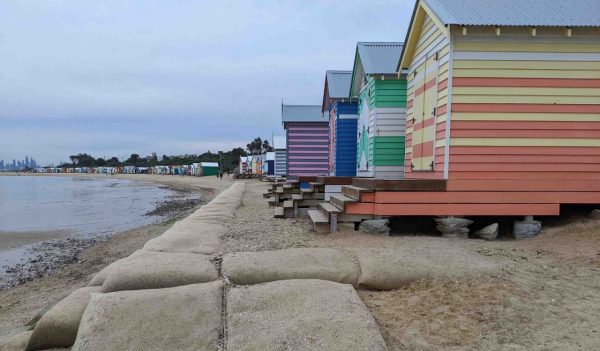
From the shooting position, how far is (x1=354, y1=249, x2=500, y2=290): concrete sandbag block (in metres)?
4.39

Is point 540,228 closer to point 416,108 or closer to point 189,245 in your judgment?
point 416,108

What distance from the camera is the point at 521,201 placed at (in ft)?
23.0

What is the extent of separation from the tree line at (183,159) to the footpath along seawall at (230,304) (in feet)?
242

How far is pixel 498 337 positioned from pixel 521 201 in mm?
4421

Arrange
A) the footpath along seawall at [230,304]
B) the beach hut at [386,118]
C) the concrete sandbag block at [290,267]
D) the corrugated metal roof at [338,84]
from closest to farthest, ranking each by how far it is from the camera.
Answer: the footpath along seawall at [230,304] → the concrete sandbag block at [290,267] → the beach hut at [386,118] → the corrugated metal roof at [338,84]

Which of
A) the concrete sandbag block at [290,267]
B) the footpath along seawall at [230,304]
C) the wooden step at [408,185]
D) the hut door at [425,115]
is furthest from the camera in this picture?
the hut door at [425,115]

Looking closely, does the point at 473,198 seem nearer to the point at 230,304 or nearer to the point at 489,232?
the point at 489,232

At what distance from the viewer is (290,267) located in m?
4.48

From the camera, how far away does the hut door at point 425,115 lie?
25.5 ft

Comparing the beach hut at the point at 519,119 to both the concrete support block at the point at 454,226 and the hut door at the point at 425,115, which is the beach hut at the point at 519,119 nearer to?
the concrete support block at the point at 454,226

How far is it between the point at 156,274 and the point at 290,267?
1.45 meters

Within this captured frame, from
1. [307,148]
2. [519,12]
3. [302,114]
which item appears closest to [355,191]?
[519,12]

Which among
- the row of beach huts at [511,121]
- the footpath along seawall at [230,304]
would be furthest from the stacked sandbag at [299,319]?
the row of beach huts at [511,121]

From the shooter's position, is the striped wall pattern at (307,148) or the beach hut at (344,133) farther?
the striped wall pattern at (307,148)
